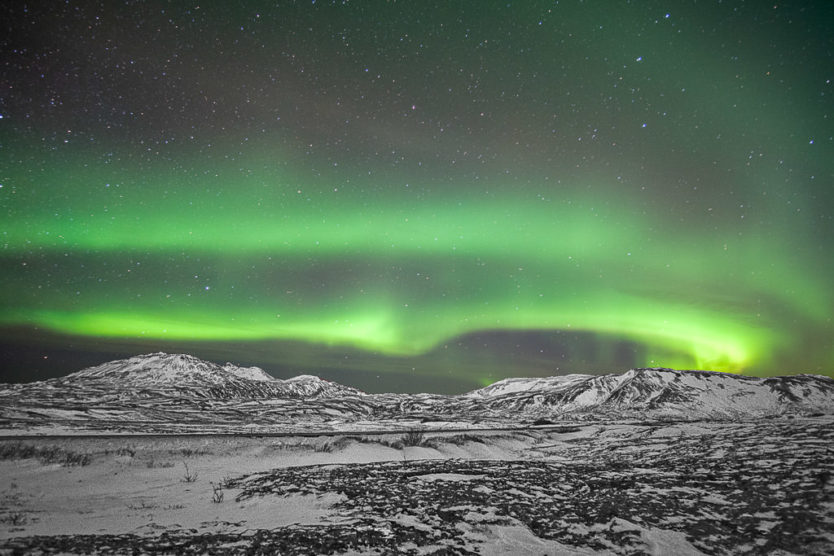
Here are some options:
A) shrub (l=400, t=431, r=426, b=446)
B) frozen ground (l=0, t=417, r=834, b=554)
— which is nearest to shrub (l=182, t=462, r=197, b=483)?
frozen ground (l=0, t=417, r=834, b=554)

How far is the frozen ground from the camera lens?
8898 millimetres

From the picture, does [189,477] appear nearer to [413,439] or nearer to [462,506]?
[462,506]

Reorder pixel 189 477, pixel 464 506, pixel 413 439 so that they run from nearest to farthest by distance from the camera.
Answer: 1. pixel 464 506
2. pixel 189 477
3. pixel 413 439

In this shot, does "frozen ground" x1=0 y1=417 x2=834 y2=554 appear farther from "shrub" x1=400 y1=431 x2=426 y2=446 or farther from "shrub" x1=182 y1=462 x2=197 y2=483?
"shrub" x1=400 y1=431 x2=426 y2=446

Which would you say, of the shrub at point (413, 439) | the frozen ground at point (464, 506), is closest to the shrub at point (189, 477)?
the frozen ground at point (464, 506)

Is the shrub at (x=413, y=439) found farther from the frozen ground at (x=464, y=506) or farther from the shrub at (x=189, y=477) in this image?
the shrub at (x=189, y=477)

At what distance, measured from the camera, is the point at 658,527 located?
381 inches

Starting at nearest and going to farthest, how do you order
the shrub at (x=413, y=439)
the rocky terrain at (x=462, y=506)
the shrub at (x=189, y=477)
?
the rocky terrain at (x=462, y=506) → the shrub at (x=189, y=477) → the shrub at (x=413, y=439)

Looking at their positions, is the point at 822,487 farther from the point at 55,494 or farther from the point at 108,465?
the point at 108,465

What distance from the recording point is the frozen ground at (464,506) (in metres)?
8.90

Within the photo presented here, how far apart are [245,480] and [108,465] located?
1263 cm

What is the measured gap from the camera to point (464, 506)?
11727 millimetres

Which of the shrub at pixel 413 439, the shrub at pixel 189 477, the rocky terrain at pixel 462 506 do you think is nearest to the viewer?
the rocky terrain at pixel 462 506

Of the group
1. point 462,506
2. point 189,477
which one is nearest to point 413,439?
point 189,477
